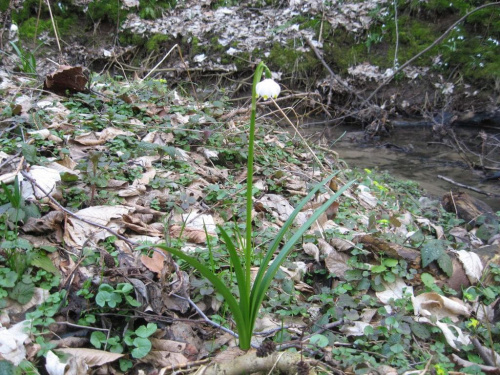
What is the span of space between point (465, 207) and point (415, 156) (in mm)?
1906

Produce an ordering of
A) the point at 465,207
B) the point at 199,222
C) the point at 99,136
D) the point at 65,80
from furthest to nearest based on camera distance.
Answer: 1. the point at 465,207
2. the point at 65,80
3. the point at 99,136
4. the point at 199,222

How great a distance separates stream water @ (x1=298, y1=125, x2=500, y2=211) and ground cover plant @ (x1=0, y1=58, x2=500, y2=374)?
4.58ft

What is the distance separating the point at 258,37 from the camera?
247 inches

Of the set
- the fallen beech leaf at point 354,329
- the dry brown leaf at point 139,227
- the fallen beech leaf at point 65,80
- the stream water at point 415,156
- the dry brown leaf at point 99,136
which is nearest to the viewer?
the fallen beech leaf at point 354,329

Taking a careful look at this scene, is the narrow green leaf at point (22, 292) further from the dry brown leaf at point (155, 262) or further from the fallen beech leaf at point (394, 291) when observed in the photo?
the fallen beech leaf at point (394, 291)

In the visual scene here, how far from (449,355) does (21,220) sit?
174 cm

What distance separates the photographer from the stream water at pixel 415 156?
4156 mm

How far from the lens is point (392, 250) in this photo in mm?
1875

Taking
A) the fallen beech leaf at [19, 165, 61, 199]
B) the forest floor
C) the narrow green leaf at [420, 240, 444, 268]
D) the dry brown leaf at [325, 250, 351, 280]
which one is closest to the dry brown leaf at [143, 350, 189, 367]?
the forest floor

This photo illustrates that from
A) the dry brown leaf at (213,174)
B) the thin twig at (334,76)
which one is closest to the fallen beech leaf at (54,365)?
the dry brown leaf at (213,174)

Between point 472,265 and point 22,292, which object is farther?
point 472,265

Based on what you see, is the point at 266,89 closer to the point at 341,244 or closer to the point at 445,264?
the point at 341,244

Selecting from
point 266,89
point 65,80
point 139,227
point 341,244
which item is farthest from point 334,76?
point 266,89

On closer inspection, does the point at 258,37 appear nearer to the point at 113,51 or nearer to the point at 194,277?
the point at 113,51
